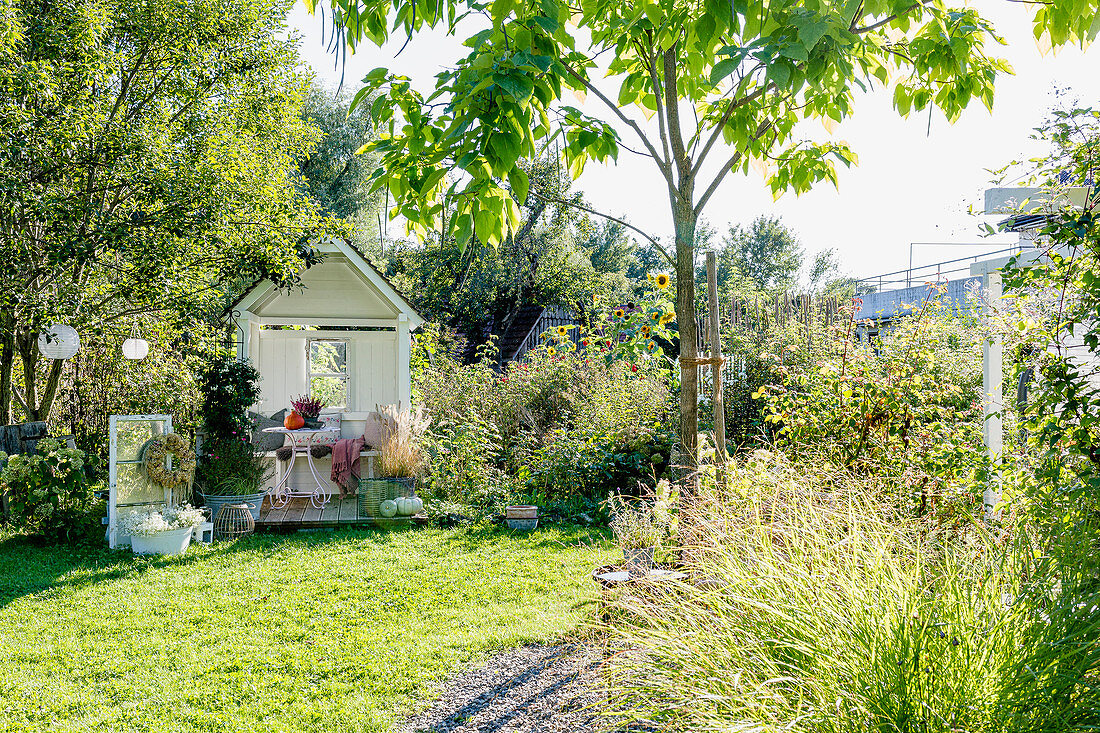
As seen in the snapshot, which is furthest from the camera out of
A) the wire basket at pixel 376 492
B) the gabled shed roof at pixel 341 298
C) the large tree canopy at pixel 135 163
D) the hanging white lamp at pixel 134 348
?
the gabled shed roof at pixel 341 298

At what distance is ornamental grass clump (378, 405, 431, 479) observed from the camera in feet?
25.5

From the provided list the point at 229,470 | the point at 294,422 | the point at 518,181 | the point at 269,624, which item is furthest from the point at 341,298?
the point at 518,181

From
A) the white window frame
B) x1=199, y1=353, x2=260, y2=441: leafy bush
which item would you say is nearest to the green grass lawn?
x1=199, y1=353, x2=260, y2=441: leafy bush

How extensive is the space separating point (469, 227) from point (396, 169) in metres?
0.55

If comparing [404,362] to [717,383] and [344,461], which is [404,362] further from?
[717,383]

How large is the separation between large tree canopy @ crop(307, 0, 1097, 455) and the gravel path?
1187mm

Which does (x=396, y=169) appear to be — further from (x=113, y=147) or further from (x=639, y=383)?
(x=639, y=383)

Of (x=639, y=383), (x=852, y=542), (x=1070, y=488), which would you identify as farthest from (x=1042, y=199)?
(x=639, y=383)

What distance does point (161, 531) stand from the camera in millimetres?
6227

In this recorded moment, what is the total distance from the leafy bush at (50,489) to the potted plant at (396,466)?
2648 millimetres

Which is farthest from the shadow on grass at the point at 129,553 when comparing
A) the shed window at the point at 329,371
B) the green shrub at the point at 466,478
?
the shed window at the point at 329,371

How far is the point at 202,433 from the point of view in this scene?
752 centimetres

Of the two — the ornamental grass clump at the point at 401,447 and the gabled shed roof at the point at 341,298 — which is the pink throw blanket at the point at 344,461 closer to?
the ornamental grass clump at the point at 401,447

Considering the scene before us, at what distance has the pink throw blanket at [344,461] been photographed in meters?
8.45
